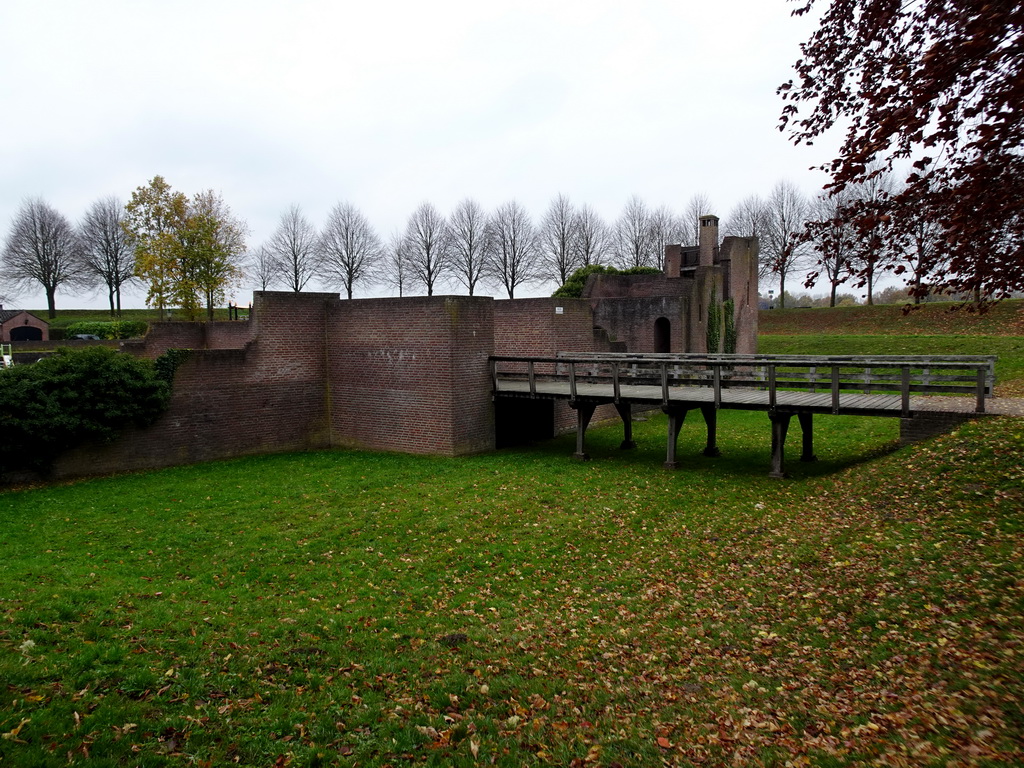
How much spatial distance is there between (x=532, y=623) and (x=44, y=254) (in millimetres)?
59663

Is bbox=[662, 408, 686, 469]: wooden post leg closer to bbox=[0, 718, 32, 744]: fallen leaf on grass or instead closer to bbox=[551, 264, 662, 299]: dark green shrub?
bbox=[0, 718, 32, 744]: fallen leaf on grass

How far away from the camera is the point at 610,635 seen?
6.20m

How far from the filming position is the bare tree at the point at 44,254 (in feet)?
165

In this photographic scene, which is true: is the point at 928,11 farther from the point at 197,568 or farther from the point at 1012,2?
the point at 197,568

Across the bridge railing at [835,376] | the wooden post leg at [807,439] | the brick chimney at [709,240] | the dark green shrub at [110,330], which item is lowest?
the wooden post leg at [807,439]

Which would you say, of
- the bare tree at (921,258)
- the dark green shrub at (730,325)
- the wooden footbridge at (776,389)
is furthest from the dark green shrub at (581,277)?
the bare tree at (921,258)

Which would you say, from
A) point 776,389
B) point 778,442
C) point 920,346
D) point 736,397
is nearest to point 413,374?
point 736,397

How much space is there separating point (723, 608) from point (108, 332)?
4268cm

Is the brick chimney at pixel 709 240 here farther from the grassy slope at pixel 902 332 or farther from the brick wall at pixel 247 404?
the brick wall at pixel 247 404

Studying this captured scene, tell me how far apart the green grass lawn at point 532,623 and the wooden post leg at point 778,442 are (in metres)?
0.81

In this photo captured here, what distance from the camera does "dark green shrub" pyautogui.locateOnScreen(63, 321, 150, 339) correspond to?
126 feet

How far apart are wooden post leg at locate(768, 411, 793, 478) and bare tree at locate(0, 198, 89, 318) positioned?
56825 mm

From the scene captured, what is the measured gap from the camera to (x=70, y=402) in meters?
13.0

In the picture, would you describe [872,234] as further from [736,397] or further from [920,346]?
[920,346]
